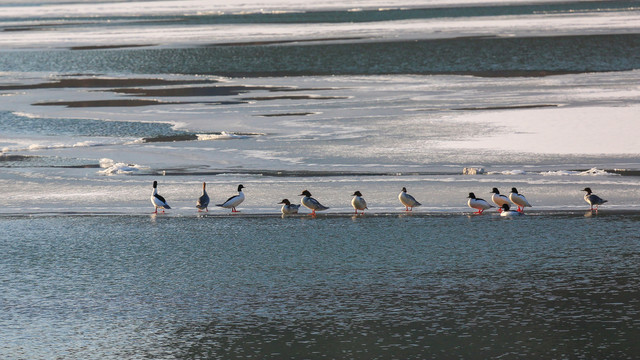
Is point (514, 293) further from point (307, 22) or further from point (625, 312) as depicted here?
point (307, 22)

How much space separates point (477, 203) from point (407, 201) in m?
0.94

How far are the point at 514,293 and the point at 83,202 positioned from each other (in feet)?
23.5

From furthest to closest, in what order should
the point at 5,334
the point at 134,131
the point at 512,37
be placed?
the point at 512,37, the point at 134,131, the point at 5,334

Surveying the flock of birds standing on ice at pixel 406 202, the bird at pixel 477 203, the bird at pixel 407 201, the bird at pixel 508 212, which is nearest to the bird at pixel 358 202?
the flock of birds standing on ice at pixel 406 202

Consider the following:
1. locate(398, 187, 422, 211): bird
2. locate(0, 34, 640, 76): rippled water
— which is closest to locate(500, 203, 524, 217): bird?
locate(398, 187, 422, 211): bird

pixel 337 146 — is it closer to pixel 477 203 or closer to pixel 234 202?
pixel 234 202

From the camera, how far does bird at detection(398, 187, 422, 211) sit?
1310cm

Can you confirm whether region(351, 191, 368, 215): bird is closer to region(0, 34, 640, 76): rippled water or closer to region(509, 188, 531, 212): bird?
region(509, 188, 531, 212): bird

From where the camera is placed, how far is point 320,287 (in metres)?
9.92

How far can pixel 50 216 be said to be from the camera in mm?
13523

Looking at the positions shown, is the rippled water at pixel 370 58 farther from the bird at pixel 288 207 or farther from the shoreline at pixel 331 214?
the bird at pixel 288 207

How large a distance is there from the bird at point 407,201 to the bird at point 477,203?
728 mm

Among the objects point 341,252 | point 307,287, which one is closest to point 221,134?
point 341,252

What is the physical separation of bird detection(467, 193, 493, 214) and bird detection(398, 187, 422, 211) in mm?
728
